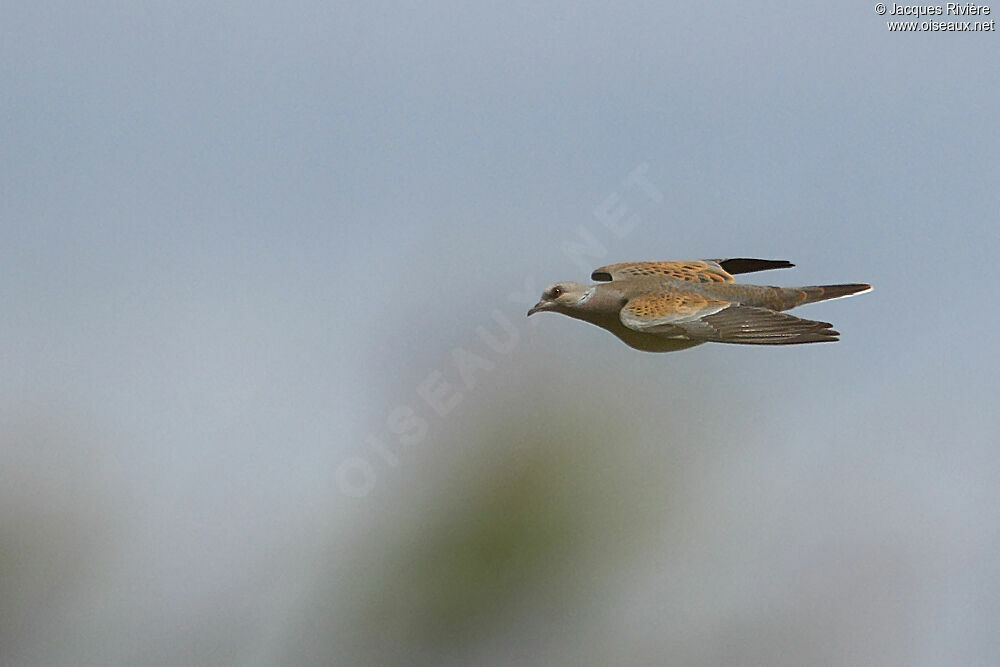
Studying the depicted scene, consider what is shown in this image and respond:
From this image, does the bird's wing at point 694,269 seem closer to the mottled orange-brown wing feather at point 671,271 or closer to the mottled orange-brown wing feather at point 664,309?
the mottled orange-brown wing feather at point 671,271

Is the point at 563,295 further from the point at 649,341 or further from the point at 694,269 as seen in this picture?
the point at 694,269

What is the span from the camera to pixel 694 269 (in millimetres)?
9945

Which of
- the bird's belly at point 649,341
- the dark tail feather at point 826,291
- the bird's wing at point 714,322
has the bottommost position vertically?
the bird's belly at point 649,341

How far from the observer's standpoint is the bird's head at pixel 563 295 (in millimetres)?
9305

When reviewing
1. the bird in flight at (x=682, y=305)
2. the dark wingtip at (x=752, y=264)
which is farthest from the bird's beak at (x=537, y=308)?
the dark wingtip at (x=752, y=264)

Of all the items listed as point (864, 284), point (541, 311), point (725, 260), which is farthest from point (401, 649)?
point (864, 284)

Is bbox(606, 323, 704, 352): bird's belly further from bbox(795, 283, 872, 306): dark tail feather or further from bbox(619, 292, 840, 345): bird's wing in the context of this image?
bbox(795, 283, 872, 306): dark tail feather

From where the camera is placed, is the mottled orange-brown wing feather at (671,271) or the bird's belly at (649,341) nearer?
the bird's belly at (649,341)

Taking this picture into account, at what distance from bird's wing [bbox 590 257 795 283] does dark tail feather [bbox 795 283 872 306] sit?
2.43 feet

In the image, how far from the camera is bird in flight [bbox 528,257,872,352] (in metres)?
8.43

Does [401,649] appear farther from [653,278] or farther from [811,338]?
[811,338]

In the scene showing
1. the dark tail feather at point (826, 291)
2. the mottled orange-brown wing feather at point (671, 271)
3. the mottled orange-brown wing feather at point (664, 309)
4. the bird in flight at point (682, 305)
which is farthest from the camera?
the mottled orange-brown wing feather at point (671, 271)

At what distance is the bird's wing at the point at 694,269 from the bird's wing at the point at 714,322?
650mm

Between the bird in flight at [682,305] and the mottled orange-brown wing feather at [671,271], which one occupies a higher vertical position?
the mottled orange-brown wing feather at [671,271]
